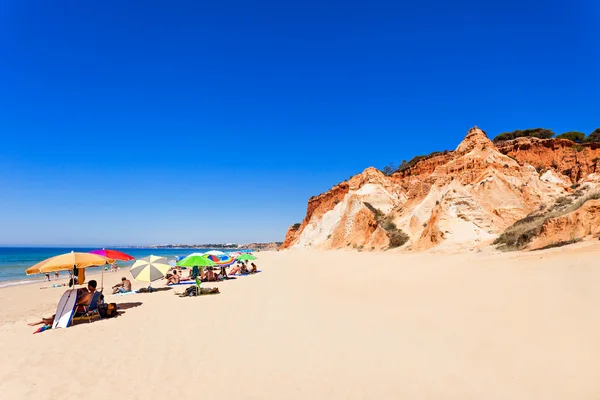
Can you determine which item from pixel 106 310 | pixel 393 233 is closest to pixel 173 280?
pixel 106 310

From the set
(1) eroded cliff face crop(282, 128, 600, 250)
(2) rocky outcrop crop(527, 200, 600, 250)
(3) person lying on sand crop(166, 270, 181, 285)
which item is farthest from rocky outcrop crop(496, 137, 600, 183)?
(3) person lying on sand crop(166, 270, 181, 285)

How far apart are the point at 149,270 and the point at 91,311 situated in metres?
4.35

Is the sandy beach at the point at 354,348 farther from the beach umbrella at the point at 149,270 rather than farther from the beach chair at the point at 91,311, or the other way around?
the beach umbrella at the point at 149,270

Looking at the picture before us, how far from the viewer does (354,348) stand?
5.47m

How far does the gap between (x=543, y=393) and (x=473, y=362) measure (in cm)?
92

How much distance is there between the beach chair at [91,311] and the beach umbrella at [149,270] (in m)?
3.74

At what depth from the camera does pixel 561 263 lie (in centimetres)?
863

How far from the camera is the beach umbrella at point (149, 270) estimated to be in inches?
502

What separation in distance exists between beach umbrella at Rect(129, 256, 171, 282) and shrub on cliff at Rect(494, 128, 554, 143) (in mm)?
69829

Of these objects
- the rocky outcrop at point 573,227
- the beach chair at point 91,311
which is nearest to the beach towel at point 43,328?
the beach chair at point 91,311

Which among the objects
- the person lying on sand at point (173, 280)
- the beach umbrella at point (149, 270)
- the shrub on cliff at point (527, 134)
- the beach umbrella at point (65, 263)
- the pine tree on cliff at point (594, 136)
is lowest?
the person lying on sand at point (173, 280)

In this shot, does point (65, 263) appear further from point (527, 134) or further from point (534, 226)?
point (527, 134)

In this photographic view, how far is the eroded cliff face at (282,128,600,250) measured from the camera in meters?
23.0

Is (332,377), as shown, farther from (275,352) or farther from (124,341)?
(124,341)
